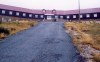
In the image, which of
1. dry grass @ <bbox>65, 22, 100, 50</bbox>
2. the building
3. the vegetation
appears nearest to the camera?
the vegetation

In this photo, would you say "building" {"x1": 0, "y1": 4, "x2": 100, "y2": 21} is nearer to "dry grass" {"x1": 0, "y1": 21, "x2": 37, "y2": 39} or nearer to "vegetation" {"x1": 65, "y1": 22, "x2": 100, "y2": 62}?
"dry grass" {"x1": 0, "y1": 21, "x2": 37, "y2": 39}

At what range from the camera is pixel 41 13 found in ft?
246

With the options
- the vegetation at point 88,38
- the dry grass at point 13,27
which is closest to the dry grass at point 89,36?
the vegetation at point 88,38

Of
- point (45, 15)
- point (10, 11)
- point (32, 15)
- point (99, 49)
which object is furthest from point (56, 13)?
point (99, 49)

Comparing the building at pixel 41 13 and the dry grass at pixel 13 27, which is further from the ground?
the building at pixel 41 13

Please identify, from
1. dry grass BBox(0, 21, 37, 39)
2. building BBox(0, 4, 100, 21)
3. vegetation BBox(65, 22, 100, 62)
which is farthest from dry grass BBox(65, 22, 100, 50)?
building BBox(0, 4, 100, 21)

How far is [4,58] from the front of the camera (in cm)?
1145

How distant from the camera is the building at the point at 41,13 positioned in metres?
69.6

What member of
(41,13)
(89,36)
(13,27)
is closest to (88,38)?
(89,36)

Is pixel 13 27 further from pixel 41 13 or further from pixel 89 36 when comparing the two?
pixel 41 13

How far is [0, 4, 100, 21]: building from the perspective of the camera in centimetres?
6962

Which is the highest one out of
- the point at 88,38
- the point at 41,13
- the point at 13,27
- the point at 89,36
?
the point at 41,13

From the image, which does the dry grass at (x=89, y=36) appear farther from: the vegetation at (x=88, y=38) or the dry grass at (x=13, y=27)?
the dry grass at (x=13, y=27)

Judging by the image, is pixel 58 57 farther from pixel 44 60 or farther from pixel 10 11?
pixel 10 11
